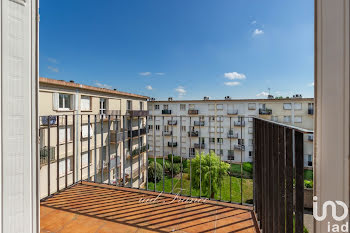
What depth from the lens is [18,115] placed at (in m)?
0.89

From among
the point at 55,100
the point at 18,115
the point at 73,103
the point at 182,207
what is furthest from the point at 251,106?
the point at 18,115

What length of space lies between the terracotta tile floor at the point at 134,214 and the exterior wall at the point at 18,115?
61 centimetres

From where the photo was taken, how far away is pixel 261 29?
17.5 metres

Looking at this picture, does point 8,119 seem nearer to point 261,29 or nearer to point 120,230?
point 120,230

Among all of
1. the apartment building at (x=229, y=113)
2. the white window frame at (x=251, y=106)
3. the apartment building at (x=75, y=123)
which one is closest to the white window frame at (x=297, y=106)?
the apartment building at (x=229, y=113)

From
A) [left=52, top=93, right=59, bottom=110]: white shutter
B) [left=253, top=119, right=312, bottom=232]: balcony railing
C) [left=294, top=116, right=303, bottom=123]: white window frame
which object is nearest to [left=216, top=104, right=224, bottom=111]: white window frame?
[left=294, top=116, right=303, bottom=123]: white window frame

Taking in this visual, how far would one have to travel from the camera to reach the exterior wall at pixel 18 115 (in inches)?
33.3

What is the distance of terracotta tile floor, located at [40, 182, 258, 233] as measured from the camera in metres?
1.40

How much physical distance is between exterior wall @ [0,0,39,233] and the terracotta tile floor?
613mm

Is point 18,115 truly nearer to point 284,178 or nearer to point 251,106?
point 284,178

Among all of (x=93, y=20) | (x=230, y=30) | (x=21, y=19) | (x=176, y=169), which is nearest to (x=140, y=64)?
(x=93, y=20)

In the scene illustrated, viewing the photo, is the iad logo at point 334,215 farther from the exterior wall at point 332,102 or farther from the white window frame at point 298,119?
the white window frame at point 298,119

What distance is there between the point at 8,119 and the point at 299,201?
1.38m

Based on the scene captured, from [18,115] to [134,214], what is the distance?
1241mm
